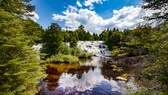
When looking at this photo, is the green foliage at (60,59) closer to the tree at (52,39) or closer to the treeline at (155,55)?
the tree at (52,39)

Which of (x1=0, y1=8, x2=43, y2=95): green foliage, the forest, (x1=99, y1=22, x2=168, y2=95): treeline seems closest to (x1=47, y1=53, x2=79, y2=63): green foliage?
the forest

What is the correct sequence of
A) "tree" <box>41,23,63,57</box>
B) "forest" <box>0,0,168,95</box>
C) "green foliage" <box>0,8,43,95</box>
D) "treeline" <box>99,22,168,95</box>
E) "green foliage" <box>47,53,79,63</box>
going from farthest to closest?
"tree" <box>41,23,63,57</box> → "green foliage" <box>47,53,79,63</box> → "green foliage" <box>0,8,43,95</box> → "forest" <box>0,0,168,95</box> → "treeline" <box>99,22,168,95</box>

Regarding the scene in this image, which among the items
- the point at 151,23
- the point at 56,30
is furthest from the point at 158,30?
the point at 56,30

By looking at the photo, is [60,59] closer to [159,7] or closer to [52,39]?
[52,39]

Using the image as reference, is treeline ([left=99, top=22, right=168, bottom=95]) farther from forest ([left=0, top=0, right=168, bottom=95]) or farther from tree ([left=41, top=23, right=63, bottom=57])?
tree ([left=41, top=23, right=63, bottom=57])

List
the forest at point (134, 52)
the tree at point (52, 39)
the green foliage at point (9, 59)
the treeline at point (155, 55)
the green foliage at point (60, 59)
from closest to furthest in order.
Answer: the treeline at point (155, 55), the forest at point (134, 52), the green foliage at point (9, 59), the green foliage at point (60, 59), the tree at point (52, 39)

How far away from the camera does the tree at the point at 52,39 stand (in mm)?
37062

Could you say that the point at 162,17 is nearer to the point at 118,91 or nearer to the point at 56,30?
the point at 118,91

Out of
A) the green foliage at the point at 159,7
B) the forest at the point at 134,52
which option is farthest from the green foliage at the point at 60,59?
the green foliage at the point at 159,7

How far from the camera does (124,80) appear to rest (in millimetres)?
21891

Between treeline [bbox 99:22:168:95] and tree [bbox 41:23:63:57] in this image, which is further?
tree [bbox 41:23:63:57]

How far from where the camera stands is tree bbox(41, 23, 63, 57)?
37.1 metres

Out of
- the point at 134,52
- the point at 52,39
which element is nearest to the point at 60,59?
the point at 52,39

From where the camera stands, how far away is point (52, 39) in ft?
122
